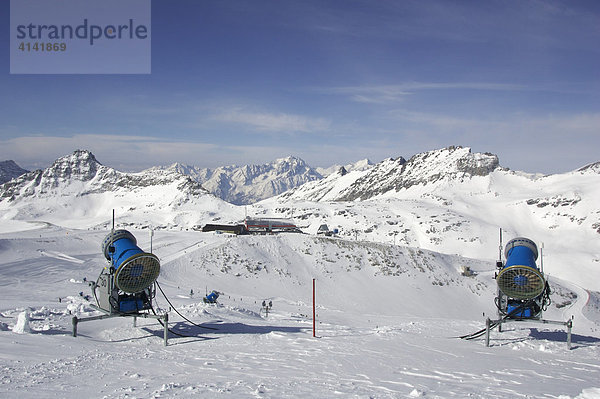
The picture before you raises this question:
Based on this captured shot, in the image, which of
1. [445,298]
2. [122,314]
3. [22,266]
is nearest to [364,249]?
[445,298]

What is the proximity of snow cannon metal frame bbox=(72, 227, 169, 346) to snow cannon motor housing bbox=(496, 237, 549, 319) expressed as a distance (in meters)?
15.6

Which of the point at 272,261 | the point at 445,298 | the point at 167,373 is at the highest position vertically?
the point at 167,373

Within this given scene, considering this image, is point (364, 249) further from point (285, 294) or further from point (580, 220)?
point (580, 220)

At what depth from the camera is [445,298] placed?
160ft

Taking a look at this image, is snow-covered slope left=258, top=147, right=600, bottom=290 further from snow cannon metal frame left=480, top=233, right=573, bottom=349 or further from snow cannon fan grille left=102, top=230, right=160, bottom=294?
snow cannon fan grille left=102, top=230, right=160, bottom=294

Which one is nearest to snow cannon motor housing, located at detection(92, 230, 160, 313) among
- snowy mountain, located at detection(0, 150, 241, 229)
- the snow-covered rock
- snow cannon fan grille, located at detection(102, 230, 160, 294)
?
snow cannon fan grille, located at detection(102, 230, 160, 294)

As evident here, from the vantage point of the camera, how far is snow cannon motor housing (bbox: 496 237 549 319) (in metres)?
18.9

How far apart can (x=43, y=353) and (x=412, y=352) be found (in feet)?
42.9

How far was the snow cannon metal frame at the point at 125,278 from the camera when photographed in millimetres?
16703

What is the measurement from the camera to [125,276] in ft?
55.0

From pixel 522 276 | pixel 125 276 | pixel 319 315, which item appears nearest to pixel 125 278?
pixel 125 276

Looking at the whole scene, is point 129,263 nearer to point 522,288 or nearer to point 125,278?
point 125,278

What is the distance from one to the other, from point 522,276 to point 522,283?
1.18ft

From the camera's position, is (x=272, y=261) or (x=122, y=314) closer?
(x=122, y=314)
